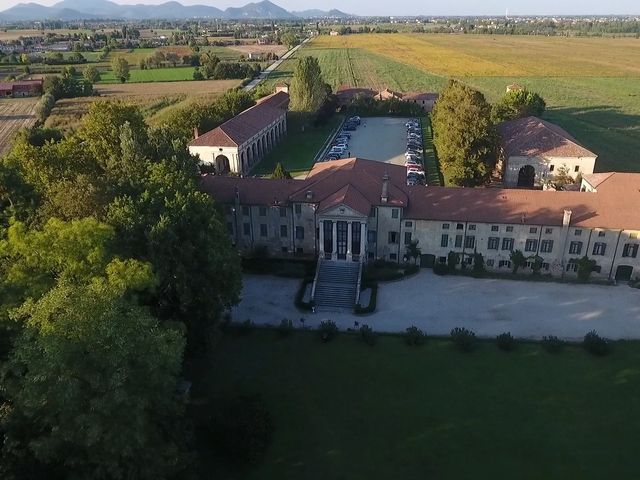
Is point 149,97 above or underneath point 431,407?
above

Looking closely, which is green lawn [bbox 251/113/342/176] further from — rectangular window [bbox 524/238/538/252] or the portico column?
rectangular window [bbox 524/238/538/252]

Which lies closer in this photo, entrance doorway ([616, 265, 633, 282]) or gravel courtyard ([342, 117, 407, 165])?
entrance doorway ([616, 265, 633, 282])

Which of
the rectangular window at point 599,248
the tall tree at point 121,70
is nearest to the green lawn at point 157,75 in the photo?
the tall tree at point 121,70

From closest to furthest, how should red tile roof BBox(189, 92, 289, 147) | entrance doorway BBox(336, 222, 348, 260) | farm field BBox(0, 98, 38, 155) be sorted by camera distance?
entrance doorway BBox(336, 222, 348, 260) → red tile roof BBox(189, 92, 289, 147) → farm field BBox(0, 98, 38, 155)

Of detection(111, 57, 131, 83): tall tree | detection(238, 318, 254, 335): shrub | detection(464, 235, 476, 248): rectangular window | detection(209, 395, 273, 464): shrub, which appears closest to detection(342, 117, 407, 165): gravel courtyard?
detection(464, 235, 476, 248): rectangular window

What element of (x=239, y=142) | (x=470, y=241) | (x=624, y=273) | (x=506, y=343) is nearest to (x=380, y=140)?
(x=239, y=142)

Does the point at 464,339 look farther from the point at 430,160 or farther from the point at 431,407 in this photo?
the point at 430,160

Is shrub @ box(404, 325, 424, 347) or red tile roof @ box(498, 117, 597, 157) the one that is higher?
red tile roof @ box(498, 117, 597, 157)
